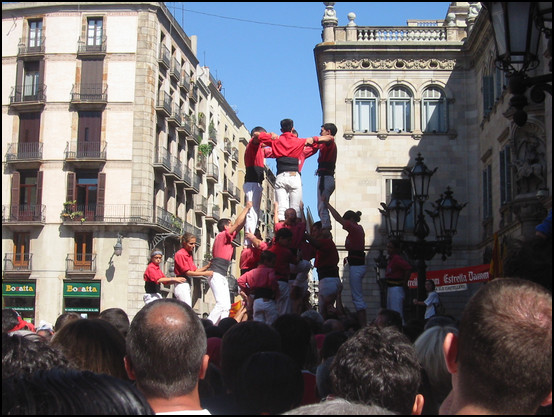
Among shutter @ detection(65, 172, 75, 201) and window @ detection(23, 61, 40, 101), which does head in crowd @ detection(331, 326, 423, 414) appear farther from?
window @ detection(23, 61, 40, 101)

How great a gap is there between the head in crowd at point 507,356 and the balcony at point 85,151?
41273 millimetres

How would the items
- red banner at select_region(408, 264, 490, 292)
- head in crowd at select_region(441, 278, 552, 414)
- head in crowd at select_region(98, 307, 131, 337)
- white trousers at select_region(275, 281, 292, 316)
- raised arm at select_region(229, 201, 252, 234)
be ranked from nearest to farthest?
head in crowd at select_region(441, 278, 552, 414) → head in crowd at select_region(98, 307, 131, 337) → white trousers at select_region(275, 281, 292, 316) → raised arm at select_region(229, 201, 252, 234) → red banner at select_region(408, 264, 490, 292)

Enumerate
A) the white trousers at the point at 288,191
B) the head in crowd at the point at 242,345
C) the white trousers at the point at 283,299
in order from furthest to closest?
the white trousers at the point at 288,191 → the white trousers at the point at 283,299 → the head in crowd at the point at 242,345

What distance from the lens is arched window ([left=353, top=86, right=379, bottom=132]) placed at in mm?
33594

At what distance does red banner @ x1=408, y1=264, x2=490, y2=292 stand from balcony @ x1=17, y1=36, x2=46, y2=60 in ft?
94.1

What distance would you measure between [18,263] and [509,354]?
42.3m

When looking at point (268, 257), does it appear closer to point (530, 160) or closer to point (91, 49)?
point (530, 160)

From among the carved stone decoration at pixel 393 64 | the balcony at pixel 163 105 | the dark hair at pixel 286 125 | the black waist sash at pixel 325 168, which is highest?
the balcony at pixel 163 105

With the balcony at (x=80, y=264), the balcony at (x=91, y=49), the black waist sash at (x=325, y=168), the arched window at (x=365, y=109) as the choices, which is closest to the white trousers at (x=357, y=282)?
the black waist sash at (x=325, y=168)

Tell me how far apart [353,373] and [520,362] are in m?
1.76

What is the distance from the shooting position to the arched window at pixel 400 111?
33594 millimetres

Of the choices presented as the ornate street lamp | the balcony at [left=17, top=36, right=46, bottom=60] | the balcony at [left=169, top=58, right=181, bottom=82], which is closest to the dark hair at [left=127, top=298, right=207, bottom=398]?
the ornate street lamp

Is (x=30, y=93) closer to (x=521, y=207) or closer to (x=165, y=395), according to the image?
(x=521, y=207)

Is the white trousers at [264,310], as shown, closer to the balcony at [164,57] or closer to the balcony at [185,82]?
the balcony at [164,57]
